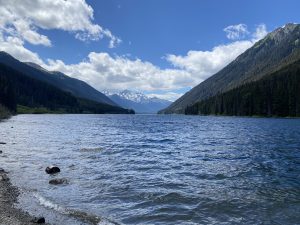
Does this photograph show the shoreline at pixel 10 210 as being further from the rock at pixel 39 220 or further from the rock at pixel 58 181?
the rock at pixel 58 181

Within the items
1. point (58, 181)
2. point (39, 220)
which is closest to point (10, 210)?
point (39, 220)

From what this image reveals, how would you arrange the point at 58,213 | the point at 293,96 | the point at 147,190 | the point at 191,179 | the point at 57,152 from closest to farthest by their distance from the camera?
the point at 58,213 → the point at 147,190 → the point at 191,179 → the point at 57,152 → the point at 293,96

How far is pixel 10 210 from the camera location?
19.9 meters

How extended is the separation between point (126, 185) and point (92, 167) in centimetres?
950

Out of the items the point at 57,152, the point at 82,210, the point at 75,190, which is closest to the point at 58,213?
the point at 82,210

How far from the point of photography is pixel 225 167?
36.1 m

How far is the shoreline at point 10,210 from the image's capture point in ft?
58.2

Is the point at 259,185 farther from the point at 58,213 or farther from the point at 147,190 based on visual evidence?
the point at 58,213

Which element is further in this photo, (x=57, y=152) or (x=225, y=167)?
(x=57, y=152)

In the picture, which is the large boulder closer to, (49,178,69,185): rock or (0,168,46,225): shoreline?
(0,168,46,225): shoreline

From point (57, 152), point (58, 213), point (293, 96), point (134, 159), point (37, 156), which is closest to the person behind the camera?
point (58, 213)

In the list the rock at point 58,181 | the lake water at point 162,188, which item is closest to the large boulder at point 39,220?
the lake water at point 162,188

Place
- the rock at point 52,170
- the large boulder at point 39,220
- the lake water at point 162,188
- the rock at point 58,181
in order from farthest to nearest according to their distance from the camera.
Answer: the rock at point 52,170 → the rock at point 58,181 → the lake water at point 162,188 → the large boulder at point 39,220

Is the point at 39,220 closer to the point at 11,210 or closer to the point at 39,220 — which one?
the point at 39,220
